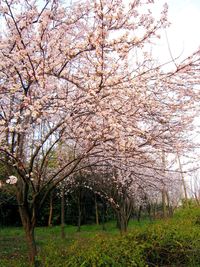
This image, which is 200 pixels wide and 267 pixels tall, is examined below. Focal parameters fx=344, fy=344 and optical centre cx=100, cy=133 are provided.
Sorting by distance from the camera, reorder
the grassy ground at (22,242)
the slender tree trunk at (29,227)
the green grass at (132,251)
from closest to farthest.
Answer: the green grass at (132,251) → the grassy ground at (22,242) → the slender tree trunk at (29,227)

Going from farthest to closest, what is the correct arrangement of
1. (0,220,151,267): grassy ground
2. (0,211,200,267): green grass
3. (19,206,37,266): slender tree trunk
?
(19,206,37,266): slender tree trunk < (0,220,151,267): grassy ground < (0,211,200,267): green grass

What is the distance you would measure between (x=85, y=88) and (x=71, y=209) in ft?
68.1

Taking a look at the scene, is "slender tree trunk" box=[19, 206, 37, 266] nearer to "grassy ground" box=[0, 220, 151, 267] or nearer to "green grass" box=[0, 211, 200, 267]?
"grassy ground" box=[0, 220, 151, 267]

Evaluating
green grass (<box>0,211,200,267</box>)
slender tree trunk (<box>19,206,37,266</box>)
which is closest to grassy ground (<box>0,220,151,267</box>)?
slender tree trunk (<box>19,206,37,266</box>)

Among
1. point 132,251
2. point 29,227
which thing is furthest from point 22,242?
point 132,251

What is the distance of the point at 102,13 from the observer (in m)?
3.91

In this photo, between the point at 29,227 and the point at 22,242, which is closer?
the point at 29,227

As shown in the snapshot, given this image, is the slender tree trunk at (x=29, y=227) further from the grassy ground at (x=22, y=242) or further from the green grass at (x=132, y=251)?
the green grass at (x=132, y=251)

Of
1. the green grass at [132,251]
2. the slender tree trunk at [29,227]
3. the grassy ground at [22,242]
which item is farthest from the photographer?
the slender tree trunk at [29,227]

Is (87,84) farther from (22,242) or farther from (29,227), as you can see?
(22,242)

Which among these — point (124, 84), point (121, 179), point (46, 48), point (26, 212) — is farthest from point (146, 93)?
point (121, 179)

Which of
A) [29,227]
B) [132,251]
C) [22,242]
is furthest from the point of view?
[22,242]

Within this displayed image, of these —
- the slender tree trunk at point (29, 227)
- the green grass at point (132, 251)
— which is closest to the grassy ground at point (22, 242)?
the slender tree trunk at point (29, 227)

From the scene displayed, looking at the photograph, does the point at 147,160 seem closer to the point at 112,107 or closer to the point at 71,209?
the point at 112,107
